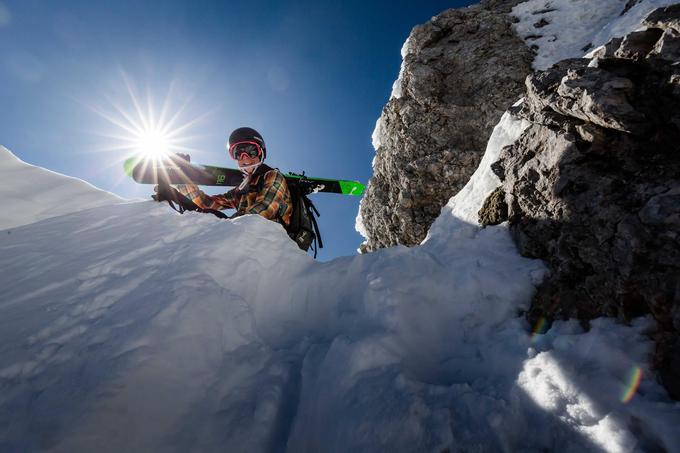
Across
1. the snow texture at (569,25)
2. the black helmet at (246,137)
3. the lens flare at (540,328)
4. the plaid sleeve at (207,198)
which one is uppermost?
the snow texture at (569,25)

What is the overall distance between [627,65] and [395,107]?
12249mm

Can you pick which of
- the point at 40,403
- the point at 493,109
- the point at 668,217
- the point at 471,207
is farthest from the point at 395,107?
the point at 40,403

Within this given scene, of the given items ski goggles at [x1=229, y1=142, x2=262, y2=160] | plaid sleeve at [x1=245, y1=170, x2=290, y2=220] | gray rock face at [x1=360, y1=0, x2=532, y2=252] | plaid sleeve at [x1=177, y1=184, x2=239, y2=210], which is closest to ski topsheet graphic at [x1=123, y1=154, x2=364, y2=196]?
plaid sleeve at [x1=177, y1=184, x2=239, y2=210]

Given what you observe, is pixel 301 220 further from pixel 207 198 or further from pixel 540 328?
pixel 540 328

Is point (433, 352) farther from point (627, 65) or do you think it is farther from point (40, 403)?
point (627, 65)

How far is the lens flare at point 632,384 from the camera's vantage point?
4.78 ft

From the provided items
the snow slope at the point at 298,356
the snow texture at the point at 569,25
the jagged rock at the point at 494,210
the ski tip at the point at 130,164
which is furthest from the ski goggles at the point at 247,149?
the snow texture at the point at 569,25

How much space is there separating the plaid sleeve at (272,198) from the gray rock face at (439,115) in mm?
7704

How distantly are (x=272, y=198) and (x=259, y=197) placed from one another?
0.82ft

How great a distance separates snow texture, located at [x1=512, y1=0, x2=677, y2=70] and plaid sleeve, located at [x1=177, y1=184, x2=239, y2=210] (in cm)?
1177

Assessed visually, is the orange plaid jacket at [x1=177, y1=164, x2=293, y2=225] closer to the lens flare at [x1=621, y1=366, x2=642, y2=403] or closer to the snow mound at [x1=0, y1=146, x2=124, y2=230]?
the snow mound at [x1=0, y1=146, x2=124, y2=230]

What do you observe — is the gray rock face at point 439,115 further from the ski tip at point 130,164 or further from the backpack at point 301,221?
the ski tip at point 130,164

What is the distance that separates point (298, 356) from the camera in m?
2.31

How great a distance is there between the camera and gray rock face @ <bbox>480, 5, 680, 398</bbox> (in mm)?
1768
